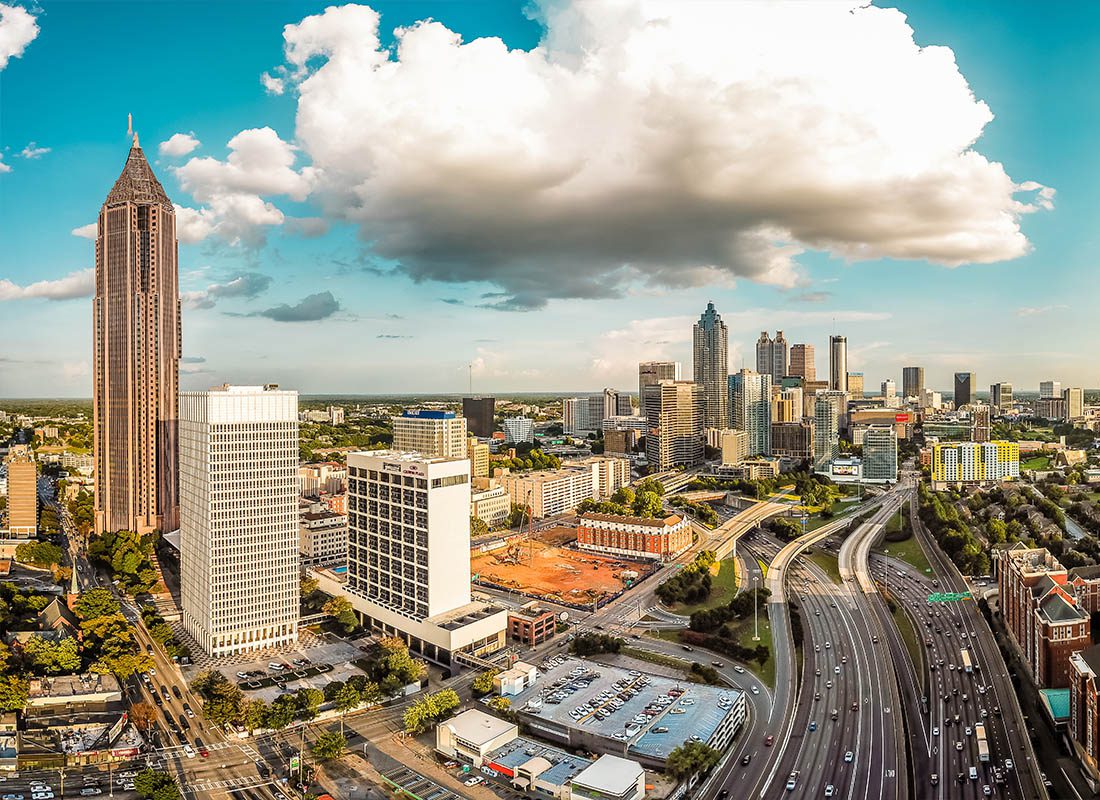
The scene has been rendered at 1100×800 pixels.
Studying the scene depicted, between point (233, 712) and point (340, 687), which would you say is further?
point (340, 687)

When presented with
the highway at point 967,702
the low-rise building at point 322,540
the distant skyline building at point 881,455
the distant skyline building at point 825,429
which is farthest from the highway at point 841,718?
the distant skyline building at point 825,429

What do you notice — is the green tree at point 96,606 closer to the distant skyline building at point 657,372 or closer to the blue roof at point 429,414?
the blue roof at point 429,414

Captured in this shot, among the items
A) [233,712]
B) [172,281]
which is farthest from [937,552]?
[172,281]

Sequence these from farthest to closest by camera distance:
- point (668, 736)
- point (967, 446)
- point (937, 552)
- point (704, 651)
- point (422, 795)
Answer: point (967, 446) → point (937, 552) → point (704, 651) → point (668, 736) → point (422, 795)

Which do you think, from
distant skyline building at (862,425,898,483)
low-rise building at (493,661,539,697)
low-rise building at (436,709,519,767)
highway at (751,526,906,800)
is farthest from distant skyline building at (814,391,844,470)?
low-rise building at (436,709,519,767)

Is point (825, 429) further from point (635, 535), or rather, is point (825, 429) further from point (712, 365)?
point (635, 535)

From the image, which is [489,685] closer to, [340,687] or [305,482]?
[340,687]

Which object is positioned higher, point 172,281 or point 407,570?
point 172,281
